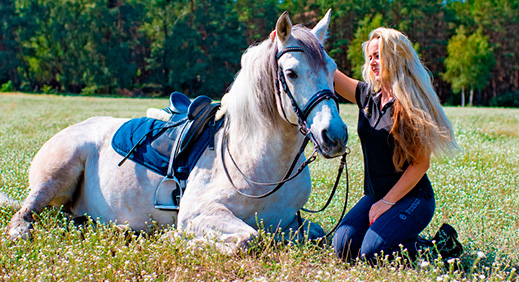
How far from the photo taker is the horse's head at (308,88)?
10.4ft

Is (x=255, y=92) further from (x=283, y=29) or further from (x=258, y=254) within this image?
(x=258, y=254)

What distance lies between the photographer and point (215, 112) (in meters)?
4.59

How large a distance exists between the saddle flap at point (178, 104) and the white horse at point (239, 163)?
77 cm

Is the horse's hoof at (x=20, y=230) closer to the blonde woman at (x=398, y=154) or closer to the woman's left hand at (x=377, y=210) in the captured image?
the blonde woman at (x=398, y=154)

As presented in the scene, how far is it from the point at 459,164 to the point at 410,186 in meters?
5.43

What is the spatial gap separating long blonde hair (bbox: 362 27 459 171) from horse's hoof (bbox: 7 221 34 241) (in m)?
3.54

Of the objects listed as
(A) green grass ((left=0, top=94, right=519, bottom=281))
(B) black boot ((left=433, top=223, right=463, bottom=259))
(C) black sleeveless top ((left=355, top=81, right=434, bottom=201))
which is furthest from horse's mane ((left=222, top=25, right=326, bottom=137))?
(B) black boot ((left=433, top=223, right=463, bottom=259))

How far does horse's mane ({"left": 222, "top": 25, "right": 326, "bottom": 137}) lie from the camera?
138 inches

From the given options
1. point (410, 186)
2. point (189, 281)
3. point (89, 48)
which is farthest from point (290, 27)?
point (89, 48)

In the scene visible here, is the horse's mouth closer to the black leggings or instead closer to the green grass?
the green grass

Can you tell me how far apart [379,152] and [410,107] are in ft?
1.71

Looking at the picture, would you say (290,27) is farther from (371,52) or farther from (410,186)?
(410,186)

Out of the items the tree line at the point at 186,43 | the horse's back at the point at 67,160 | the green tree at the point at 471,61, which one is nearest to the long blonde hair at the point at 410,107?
the horse's back at the point at 67,160

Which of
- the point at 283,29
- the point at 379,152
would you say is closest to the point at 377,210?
the point at 379,152
